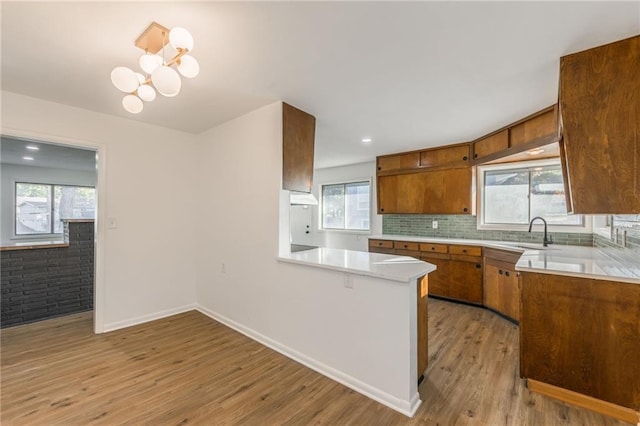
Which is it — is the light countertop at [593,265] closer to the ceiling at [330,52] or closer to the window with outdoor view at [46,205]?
the ceiling at [330,52]

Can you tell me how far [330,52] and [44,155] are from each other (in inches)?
234

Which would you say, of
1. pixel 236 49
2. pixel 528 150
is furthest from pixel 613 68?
pixel 236 49

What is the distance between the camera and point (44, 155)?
4.87 meters

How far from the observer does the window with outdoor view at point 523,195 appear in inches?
137

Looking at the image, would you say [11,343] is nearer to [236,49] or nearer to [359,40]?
[236,49]

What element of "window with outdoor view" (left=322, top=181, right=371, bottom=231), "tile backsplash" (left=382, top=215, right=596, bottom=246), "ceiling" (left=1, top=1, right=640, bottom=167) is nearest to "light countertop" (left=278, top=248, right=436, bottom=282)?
"ceiling" (left=1, top=1, right=640, bottom=167)

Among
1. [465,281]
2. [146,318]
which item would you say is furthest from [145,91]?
[465,281]

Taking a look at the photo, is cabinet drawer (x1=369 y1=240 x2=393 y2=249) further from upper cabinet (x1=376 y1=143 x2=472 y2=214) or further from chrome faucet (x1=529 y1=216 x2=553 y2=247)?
chrome faucet (x1=529 y1=216 x2=553 y2=247)

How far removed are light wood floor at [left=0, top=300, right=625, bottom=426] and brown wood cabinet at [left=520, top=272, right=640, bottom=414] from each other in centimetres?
19

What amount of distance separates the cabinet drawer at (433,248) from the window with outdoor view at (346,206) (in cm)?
154

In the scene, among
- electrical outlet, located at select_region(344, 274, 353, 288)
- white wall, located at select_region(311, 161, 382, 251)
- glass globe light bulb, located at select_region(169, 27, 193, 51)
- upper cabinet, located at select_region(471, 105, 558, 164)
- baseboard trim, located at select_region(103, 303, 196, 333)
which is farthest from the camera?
white wall, located at select_region(311, 161, 382, 251)

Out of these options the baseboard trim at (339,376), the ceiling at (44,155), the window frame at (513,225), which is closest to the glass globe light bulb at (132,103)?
the baseboard trim at (339,376)

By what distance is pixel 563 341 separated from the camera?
6.33 feet

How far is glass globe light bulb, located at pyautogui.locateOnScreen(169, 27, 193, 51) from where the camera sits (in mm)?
1336
